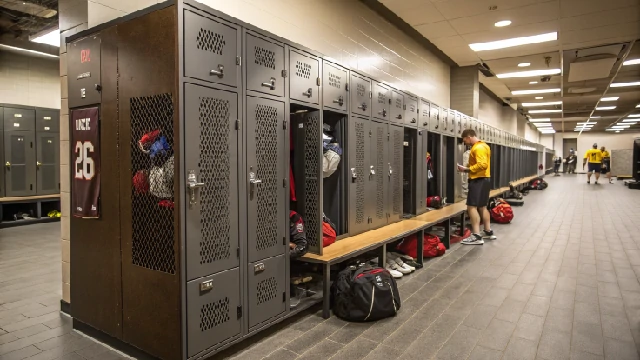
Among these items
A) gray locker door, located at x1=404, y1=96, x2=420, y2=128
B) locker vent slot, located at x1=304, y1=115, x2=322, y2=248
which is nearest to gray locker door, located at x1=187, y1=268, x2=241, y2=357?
locker vent slot, located at x1=304, y1=115, x2=322, y2=248

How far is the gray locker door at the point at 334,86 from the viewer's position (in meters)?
3.23

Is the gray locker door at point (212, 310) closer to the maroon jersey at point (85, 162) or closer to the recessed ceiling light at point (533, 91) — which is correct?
the maroon jersey at point (85, 162)

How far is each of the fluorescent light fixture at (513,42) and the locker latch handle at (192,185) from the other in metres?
6.47

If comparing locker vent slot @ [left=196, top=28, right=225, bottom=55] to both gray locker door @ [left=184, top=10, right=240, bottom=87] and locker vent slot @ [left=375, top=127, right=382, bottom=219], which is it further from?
locker vent slot @ [left=375, top=127, right=382, bottom=219]

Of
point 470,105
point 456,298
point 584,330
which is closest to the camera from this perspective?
point 584,330

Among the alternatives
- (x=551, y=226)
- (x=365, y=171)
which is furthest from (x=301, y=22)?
(x=551, y=226)

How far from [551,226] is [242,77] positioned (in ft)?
21.4

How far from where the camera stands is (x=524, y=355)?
233 cm

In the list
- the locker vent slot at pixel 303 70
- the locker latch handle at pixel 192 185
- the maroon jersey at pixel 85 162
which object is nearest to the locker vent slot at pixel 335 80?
the locker vent slot at pixel 303 70

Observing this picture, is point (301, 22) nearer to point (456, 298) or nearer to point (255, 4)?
point (255, 4)

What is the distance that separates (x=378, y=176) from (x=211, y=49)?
2.48m

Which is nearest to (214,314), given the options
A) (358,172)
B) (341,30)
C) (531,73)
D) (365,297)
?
(365,297)

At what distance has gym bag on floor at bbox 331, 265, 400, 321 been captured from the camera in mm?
2789

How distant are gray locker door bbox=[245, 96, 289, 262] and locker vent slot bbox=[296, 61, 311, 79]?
1.23 feet
